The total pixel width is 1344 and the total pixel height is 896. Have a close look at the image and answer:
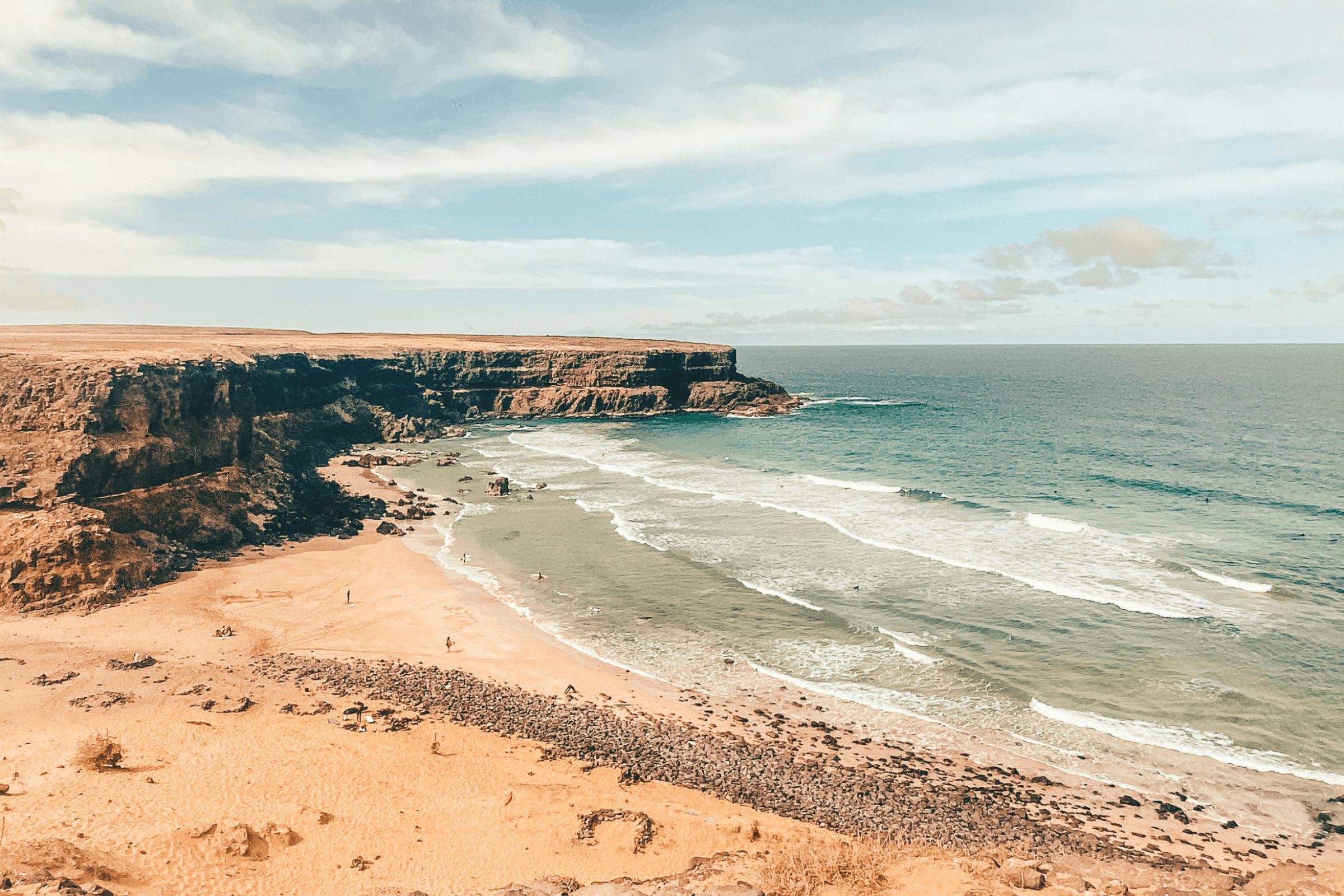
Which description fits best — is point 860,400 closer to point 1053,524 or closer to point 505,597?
point 1053,524

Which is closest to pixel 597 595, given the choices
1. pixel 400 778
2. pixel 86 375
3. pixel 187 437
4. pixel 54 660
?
pixel 400 778

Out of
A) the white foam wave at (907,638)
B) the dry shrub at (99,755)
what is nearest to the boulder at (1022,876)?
the white foam wave at (907,638)

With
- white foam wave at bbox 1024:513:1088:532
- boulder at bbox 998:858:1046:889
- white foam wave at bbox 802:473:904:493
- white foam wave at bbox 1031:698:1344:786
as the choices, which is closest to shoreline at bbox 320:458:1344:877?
white foam wave at bbox 1031:698:1344:786

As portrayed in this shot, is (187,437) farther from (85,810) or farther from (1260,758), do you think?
(1260,758)

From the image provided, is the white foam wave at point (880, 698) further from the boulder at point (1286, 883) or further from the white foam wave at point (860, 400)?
the white foam wave at point (860, 400)

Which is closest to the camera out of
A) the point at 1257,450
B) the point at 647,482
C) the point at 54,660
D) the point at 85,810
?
the point at 85,810

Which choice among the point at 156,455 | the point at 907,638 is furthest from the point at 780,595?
the point at 156,455

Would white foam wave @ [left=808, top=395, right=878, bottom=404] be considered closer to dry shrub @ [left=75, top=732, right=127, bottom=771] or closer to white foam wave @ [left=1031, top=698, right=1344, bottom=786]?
white foam wave @ [left=1031, top=698, right=1344, bottom=786]
